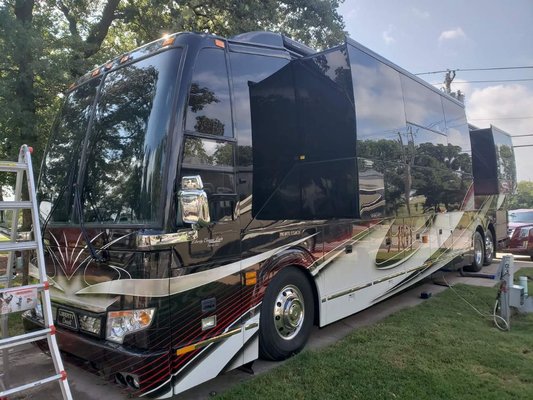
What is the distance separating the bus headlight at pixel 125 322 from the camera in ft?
10.3

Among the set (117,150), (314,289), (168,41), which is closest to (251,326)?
(314,289)

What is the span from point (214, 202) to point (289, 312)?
1567 mm

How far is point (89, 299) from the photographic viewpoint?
3.46 m

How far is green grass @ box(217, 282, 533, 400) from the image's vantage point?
3.66 meters

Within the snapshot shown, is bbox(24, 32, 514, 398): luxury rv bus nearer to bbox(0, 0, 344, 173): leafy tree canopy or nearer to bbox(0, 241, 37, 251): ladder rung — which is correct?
bbox(0, 241, 37, 251): ladder rung

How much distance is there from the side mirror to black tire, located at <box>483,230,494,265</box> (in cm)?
940

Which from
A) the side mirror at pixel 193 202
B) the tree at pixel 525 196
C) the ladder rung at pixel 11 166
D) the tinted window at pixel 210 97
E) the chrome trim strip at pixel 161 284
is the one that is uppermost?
the tinted window at pixel 210 97

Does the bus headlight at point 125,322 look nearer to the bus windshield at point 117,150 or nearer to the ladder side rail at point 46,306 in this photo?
the ladder side rail at point 46,306

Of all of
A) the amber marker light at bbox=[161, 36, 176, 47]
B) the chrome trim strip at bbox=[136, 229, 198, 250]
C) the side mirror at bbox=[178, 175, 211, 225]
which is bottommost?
the chrome trim strip at bbox=[136, 229, 198, 250]

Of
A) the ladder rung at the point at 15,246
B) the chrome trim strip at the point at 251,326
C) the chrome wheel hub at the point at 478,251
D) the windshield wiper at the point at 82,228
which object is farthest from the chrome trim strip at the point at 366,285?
the chrome wheel hub at the point at 478,251

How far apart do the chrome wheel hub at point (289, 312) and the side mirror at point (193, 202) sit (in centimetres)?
160

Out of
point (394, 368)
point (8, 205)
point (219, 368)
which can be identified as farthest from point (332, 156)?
point (8, 205)

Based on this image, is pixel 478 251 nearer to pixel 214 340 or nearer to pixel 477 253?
pixel 477 253

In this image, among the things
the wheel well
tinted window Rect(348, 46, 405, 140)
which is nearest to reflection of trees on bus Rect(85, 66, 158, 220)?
the wheel well
